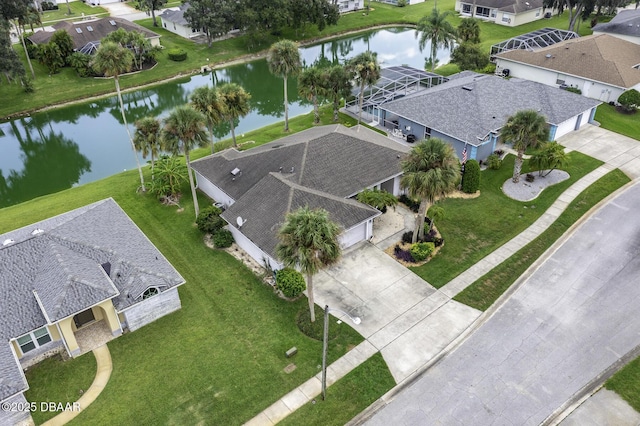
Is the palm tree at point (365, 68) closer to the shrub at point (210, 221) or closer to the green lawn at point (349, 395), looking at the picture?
the shrub at point (210, 221)

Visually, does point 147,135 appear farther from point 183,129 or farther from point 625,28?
point 625,28

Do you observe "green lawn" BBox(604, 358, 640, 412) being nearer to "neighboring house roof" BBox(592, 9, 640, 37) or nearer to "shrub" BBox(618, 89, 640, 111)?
"shrub" BBox(618, 89, 640, 111)

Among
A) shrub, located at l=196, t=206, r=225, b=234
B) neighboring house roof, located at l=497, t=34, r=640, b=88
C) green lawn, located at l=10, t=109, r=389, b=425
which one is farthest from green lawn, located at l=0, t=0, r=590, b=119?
green lawn, located at l=10, t=109, r=389, b=425

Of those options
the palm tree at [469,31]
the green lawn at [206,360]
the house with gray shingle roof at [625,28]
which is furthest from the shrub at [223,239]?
the house with gray shingle roof at [625,28]

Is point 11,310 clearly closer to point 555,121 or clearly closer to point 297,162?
point 297,162

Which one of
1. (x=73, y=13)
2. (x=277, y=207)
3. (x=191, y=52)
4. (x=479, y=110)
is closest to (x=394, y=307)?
(x=277, y=207)

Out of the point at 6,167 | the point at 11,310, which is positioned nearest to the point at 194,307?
the point at 11,310
